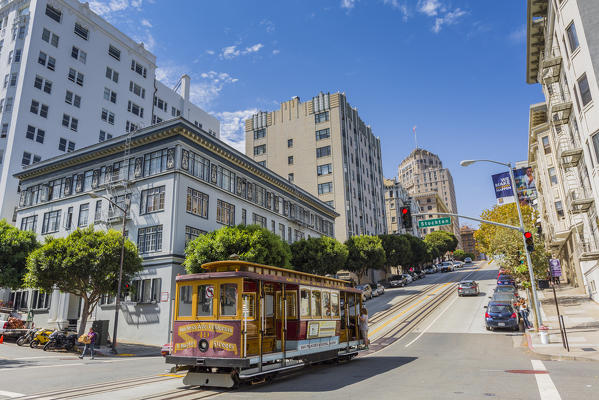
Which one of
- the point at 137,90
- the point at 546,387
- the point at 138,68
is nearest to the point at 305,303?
the point at 546,387

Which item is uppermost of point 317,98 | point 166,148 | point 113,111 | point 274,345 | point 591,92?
point 317,98

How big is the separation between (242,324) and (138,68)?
201ft

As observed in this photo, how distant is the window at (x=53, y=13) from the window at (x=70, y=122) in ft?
42.6

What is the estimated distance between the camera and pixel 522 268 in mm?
26734

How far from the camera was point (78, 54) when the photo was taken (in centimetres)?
5378

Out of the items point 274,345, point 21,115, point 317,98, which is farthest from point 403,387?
point 317,98

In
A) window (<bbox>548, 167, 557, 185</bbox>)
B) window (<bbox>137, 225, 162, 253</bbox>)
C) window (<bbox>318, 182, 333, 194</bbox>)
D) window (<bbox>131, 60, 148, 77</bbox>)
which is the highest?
window (<bbox>131, 60, 148, 77</bbox>)

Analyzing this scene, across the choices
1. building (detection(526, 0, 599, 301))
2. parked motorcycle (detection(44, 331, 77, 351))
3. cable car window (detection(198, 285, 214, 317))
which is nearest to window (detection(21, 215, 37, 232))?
parked motorcycle (detection(44, 331, 77, 351))

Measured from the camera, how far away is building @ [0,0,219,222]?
46375mm

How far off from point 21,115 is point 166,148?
24051mm

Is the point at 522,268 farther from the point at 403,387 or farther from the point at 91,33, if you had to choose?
the point at 91,33

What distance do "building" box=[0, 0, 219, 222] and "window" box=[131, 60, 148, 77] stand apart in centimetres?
16

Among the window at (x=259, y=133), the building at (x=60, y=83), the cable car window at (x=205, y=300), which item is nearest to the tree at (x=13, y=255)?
the building at (x=60, y=83)

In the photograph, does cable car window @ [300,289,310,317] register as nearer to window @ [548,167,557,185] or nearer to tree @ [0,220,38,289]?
tree @ [0,220,38,289]
